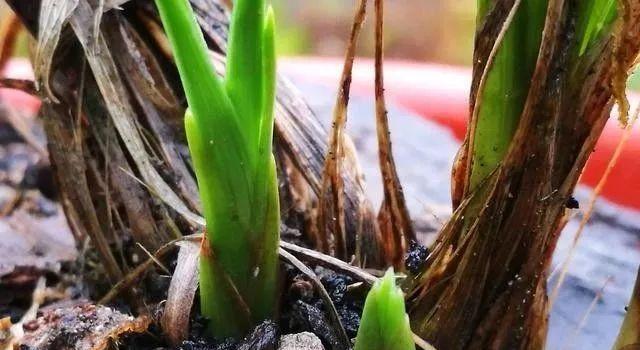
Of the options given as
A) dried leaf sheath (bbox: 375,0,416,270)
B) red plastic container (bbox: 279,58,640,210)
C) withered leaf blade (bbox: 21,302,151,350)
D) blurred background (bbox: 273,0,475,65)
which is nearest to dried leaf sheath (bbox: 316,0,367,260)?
dried leaf sheath (bbox: 375,0,416,270)

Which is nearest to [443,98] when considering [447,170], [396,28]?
[447,170]

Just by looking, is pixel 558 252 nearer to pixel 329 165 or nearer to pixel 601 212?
pixel 601 212

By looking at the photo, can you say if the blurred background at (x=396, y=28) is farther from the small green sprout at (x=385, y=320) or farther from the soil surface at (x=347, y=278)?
the small green sprout at (x=385, y=320)

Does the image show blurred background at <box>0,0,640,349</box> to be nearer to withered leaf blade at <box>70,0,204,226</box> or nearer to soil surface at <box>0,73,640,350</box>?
soil surface at <box>0,73,640,350</box>

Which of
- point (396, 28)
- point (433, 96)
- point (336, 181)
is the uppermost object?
point (336, 181)

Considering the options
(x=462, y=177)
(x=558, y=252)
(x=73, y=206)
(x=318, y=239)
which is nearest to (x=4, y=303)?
(x=73, y=206)

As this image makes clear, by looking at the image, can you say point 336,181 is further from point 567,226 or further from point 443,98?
point 443,98

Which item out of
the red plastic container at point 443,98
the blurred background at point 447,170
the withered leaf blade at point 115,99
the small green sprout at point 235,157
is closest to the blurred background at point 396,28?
the blurred background at point 447,170
